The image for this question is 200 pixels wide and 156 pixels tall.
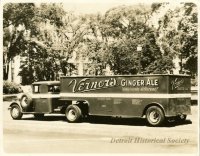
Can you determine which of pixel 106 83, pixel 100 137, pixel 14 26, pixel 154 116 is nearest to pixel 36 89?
pixel 14 26

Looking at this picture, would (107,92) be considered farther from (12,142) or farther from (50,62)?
(50,62)

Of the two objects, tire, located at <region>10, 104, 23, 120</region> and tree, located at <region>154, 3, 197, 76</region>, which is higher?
tree, located at <region>154, 3, 197, 76</region>

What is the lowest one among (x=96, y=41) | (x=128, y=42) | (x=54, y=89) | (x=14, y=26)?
(x=54, y=89)

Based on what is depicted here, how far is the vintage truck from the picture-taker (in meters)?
16.9

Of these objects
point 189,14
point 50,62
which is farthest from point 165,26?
point 50,62

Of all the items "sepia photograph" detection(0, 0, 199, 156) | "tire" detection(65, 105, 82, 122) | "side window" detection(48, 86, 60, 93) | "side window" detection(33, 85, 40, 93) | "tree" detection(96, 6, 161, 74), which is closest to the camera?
"sepia photograph" detection(0, 0, 199, 156)

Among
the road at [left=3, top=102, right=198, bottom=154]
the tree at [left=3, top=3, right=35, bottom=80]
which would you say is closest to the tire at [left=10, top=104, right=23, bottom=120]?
the road at [left=3, top=102, right=198, bottom=154]

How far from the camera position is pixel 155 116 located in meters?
17.0

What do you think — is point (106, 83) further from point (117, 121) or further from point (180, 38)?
point (180, 38)

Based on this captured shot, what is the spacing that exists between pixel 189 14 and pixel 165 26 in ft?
9.77

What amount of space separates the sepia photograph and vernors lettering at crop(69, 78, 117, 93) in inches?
1.5

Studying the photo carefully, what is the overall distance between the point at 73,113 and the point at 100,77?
186cm

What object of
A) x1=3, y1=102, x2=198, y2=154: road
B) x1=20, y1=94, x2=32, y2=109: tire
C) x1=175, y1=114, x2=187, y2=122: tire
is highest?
x1=20, y1=94, x2=32, y2=109: tire

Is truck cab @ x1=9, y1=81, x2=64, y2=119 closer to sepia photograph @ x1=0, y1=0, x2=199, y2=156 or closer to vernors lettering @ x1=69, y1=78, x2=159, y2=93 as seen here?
sepia photograph @ x1=0, y1=0, x2=199, y2=156
